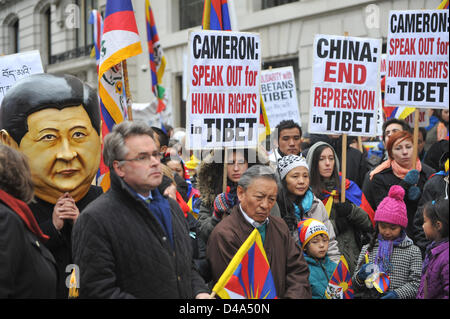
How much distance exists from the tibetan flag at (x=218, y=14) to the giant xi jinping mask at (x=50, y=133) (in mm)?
2827

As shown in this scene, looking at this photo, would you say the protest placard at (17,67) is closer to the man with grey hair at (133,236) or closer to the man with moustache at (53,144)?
the man with moustache at (53,144)

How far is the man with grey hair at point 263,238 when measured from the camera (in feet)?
12.5

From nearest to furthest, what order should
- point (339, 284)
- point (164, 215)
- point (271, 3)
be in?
point (164, 215) < point (339, 284) < point (271, 3)

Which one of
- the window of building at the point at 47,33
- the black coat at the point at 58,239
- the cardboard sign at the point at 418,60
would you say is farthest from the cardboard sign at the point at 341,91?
the window of building at the point at 47,33

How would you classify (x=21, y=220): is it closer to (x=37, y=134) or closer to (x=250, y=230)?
(x=37, y=134)

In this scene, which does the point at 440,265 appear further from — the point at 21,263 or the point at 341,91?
the point at 341,91

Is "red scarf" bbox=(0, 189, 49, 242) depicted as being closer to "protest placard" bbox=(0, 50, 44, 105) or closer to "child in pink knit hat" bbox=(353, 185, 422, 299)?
"child in pink knit hat" bbox=(353, 185, 422, 299)

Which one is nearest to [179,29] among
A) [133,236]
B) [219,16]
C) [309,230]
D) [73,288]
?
[219,16]

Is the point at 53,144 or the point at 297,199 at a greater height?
the point at 53,144

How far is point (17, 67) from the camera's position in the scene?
5.60m

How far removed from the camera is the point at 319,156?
548 centimetres

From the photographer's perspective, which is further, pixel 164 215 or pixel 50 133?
pixel 50 133

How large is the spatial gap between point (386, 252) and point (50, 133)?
274 centimetres
